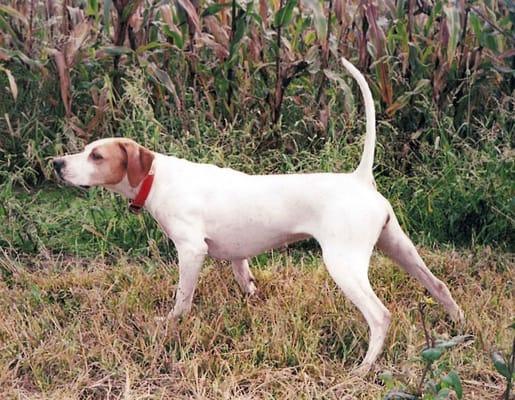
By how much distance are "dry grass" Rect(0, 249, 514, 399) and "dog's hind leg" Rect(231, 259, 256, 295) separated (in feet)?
0.15

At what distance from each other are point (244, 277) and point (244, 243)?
34 cm

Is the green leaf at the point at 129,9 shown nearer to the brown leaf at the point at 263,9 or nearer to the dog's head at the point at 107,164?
the brown leaf at the point at 263,9

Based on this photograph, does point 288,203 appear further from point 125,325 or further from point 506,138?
point 506,138

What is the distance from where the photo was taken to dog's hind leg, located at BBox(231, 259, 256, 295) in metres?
4.11

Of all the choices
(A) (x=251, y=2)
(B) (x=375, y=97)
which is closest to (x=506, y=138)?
(B) (x=375, y=97)

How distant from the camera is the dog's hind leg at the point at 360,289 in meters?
3.52

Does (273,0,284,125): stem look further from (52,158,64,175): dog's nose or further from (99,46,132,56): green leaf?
(52,158,64,175): dog's nose

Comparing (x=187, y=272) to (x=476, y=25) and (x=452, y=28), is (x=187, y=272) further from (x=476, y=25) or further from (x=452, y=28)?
(x=476, y=25)

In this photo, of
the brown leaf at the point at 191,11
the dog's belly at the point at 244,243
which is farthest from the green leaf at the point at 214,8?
the dog's belly at the point at 244,243

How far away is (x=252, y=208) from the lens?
3738mm

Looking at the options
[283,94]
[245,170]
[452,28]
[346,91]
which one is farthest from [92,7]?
[452,28]

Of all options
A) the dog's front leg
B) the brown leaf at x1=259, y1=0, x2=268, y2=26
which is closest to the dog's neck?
the dog's front leg

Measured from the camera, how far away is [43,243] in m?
4.80

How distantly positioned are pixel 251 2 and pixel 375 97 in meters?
0.99
